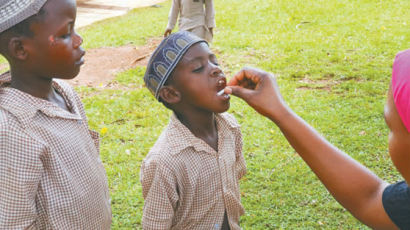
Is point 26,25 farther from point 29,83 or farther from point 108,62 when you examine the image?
point 108,62

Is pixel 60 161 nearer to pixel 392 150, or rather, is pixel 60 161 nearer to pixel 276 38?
pixel 392 150

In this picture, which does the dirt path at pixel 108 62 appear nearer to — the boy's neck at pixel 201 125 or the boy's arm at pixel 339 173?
the boy's neck at pixel 201 125

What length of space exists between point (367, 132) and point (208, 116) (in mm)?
3203

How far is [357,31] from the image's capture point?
892cm

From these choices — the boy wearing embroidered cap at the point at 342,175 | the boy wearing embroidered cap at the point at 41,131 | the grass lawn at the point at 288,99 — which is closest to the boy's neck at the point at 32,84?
the boy wearing embroidered cap at the point at 41,131

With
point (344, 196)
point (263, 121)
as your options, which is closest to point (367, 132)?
point (263, 121)

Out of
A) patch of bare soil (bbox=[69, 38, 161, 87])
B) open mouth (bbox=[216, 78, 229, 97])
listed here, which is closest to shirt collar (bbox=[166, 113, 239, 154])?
open mouth (bbox=[216, 78, 229, 97])

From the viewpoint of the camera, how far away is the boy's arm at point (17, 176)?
198 cm

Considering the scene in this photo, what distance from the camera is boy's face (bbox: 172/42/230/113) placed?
240 centimetres

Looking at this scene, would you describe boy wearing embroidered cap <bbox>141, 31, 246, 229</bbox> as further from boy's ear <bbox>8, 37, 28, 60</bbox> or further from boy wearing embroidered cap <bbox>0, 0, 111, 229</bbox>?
boy's ear <bbox>8, 37, 28, 60</bbox>

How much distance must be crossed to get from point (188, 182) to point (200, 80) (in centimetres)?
53

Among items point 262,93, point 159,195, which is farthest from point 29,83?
point 262,93

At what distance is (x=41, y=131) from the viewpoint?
2104 mm

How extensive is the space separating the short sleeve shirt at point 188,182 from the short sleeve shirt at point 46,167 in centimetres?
29
